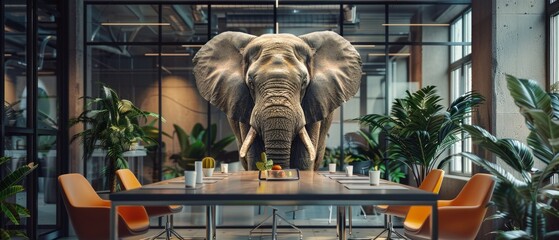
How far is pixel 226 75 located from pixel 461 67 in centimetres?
311

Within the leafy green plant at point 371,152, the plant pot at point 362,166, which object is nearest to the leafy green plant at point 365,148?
the leafy green plant at point 371,152

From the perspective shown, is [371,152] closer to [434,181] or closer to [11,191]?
[434,181]

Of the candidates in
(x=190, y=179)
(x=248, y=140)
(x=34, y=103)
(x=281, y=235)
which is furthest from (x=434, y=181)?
(x=34, y=103)

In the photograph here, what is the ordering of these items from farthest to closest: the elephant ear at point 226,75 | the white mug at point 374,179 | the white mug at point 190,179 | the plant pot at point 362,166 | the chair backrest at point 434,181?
the plant pot at point 362,166, the elephant ear at point 226,75, the chair backrest at point 434,181, the white mug at point 374,179, the white mug at point 190,179

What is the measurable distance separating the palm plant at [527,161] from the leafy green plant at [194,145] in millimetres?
4410

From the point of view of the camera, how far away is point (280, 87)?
19.7ft

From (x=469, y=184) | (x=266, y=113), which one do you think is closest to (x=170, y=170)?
(x=266, y=113)

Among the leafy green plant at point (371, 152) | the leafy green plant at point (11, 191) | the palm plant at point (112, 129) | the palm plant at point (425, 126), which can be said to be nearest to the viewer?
the leafy green plant at point (11, 191)

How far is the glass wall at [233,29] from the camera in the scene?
27.1 ft

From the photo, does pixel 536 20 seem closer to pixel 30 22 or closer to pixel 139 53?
pixel 139 53

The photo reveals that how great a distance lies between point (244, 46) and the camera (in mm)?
6844

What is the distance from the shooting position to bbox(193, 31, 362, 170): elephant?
5965mm

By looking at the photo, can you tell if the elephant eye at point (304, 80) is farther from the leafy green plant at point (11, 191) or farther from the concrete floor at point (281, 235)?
the leafy green plant at point (11, 191)

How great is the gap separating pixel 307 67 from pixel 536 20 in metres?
2.40
